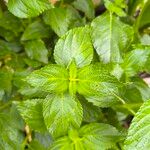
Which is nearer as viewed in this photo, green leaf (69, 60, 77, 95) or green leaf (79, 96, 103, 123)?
green leaf (69, 60, 77, 95)

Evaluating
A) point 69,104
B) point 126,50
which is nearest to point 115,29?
point 126,50

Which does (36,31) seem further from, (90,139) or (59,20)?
(90,139)

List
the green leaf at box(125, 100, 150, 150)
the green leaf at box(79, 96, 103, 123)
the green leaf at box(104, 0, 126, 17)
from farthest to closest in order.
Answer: the green leaf at box(104, 0, 126, 17)
the green leaf at box(79, 96, 103, 123)
the green leaf at box(125, 100, 150, 150)

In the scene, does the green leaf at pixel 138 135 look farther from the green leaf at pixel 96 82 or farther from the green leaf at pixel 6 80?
the green leaf at pixel 6 80

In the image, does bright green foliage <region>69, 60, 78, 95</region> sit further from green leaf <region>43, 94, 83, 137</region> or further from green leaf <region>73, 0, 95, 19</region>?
green leaf <region>73, 0, 95, 19</region>

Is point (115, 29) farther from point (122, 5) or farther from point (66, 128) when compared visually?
point (66, 128)

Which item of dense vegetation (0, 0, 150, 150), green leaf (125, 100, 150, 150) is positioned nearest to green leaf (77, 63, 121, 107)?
dense vegetation (0, 0, 150, 150)
